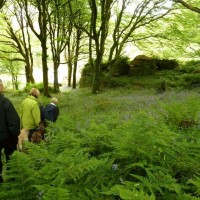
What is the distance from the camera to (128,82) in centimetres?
2333

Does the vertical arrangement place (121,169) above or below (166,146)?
below

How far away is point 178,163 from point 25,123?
5957 millimetres

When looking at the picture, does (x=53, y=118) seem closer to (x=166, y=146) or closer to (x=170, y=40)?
(x=166, y=146)

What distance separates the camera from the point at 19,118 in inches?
243

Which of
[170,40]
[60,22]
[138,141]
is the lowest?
[138,141]

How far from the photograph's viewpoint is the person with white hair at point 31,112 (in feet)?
26.3

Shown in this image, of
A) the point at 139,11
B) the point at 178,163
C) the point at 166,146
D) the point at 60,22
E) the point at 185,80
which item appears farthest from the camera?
the point at 60,22

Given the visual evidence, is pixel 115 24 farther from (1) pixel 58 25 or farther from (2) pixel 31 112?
(2) pixel 31 112

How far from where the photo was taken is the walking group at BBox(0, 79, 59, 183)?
5938 mm

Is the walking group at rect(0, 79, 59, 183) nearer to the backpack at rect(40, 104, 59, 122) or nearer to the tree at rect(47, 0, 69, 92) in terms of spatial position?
the backpack at rect(40, 104, 59, 122)

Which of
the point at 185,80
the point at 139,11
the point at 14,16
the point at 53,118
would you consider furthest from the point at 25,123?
the point at 14,16

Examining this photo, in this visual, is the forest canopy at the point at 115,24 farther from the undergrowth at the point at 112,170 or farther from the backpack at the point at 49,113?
the undergrowth at the point at 112,170

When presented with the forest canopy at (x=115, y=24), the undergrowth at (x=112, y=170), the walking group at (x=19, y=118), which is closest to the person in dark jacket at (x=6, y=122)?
the walking group at (x=19, y=118)

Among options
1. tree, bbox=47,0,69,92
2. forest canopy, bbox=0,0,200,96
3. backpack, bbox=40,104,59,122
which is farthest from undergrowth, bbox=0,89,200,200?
tree, bbox=47,0,69,92
